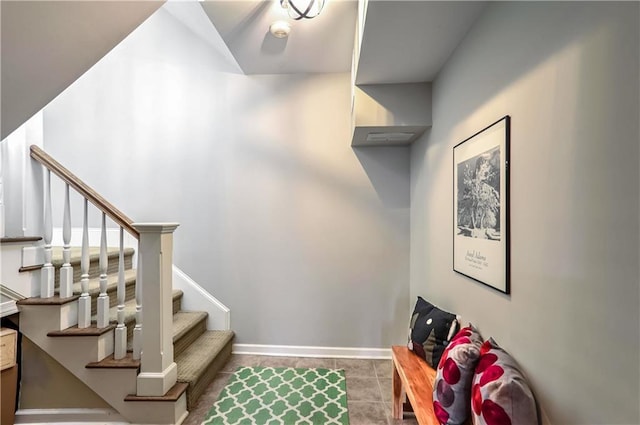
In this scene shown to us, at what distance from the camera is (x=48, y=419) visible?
200 centimetres

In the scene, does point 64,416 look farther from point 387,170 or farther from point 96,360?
point 387,170

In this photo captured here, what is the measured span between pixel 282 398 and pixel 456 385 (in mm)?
1368

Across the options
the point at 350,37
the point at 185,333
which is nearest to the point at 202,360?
the point at 185,333

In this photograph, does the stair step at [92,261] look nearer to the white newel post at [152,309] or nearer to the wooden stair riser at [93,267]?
the wooden stair riser at [93,267]

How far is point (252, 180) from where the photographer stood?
290 centimetres

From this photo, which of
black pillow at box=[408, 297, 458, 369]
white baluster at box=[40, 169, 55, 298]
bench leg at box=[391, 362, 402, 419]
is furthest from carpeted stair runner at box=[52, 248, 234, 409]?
black pillow at box=[408, 297, 458, 369]

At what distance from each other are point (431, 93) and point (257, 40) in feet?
4.57

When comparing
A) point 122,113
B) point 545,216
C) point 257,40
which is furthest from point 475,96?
point 122,113

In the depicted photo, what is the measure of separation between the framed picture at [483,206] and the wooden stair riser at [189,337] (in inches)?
81.3

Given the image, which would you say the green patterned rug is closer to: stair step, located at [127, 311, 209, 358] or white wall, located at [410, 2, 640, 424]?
stair step, located at [127, 311, 209, 358]

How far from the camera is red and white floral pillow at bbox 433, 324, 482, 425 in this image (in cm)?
126

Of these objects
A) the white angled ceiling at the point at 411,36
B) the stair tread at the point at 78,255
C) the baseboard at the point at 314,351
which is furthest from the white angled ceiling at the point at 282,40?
the baseboard at the point at 314,351

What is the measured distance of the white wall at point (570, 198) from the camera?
0.73 m

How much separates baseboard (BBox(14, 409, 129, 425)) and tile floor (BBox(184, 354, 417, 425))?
1.77 feet
